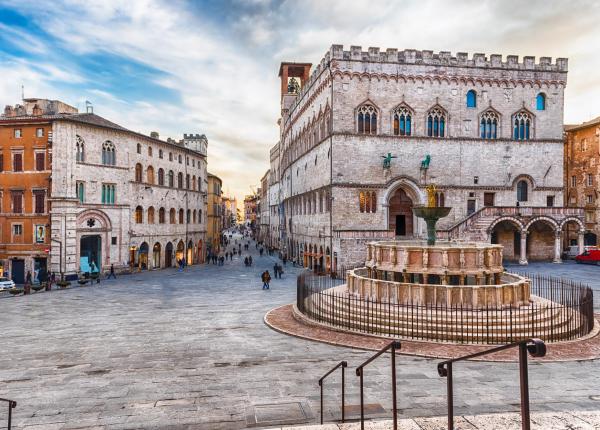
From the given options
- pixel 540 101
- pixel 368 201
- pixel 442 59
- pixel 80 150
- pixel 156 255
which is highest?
pixel 442 59

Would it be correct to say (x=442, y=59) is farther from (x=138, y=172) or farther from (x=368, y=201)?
(x=138, y=172)

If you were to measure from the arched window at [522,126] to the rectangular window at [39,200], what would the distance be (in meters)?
40.7

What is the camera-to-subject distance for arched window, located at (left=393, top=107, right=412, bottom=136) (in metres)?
36.3

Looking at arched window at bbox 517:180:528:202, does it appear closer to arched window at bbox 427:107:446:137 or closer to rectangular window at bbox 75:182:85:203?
arched window at bbox 427:107:446:137

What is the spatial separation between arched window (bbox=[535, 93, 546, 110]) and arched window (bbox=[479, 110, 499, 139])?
4.18m

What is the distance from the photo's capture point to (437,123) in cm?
3681

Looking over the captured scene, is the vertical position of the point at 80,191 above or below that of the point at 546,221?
above

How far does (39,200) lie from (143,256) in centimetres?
1021

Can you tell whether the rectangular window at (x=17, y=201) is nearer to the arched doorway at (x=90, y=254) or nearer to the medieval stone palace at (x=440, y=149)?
the arched doorway at (x=90, y=254)

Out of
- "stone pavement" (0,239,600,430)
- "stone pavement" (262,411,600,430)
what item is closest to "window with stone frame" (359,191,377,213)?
"stone pavement" (0,239,600,430)

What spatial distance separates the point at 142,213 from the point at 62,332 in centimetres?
2648

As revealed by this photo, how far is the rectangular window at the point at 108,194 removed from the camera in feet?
123

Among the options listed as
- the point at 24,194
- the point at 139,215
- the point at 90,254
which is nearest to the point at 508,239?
the point at 139,215

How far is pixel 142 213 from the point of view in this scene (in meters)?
40.9
